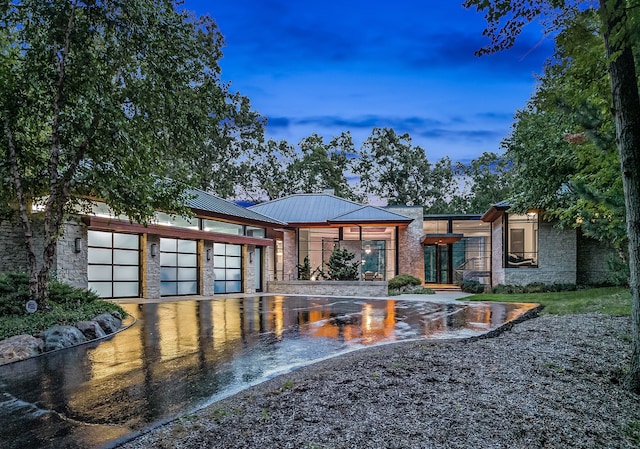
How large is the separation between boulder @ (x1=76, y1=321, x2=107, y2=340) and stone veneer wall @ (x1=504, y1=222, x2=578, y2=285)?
58.9ft

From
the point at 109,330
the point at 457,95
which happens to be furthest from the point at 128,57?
the point at 457,95

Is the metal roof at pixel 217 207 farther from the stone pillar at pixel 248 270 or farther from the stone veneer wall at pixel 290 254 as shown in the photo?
the stone veneer wall at pixel 290 254

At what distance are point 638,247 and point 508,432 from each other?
102 inches

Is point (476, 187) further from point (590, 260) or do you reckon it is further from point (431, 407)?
point (431, 407)

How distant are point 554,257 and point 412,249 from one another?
8.07 m

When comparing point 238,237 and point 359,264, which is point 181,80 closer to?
point 238,237

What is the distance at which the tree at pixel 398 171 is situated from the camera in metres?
40.5

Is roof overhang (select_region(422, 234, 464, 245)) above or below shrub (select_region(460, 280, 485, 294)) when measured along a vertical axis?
above

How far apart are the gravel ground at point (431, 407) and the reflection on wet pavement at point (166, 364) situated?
52cm

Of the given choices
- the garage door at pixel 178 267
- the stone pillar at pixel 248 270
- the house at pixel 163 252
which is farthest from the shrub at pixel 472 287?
the garage door at pixel 178 267

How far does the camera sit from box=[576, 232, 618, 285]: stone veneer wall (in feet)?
64.2

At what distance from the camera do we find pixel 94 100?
8172mm

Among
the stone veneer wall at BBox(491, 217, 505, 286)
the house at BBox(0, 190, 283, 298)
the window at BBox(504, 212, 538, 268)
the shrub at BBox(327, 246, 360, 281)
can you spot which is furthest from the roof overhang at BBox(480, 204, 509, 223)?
the house at BBox(0, 190, 283, 298)

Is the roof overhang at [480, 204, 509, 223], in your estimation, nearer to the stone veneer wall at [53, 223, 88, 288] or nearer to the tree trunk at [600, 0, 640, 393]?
the tree trunk at [600, 0, 640, 393]
